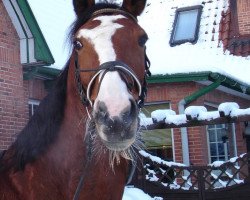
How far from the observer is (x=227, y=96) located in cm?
1277

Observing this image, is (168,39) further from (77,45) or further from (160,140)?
(77,45)

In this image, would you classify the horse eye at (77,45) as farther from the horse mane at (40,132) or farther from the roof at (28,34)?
the roof at (28,34)

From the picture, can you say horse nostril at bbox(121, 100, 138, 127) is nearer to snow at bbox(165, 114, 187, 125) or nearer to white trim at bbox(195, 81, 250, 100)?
snow at bbox(165, 114, 187, 125)

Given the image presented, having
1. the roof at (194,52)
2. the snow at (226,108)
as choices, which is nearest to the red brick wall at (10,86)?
the snow at (226,108)

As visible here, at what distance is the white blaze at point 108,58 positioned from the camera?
254 centimetres

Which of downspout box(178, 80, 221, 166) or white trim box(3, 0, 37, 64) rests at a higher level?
white trim box(3, 0, 37, 64)

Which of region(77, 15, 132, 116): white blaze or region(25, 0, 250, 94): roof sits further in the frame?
region(25, 0, 250, 94): roof

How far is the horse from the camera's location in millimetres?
2832

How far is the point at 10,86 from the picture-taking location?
7484mm

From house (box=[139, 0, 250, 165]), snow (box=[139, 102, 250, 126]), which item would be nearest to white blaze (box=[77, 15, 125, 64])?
snow (box=[139, 102, 250, 126])

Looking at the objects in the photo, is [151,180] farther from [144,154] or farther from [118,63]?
[118,63]

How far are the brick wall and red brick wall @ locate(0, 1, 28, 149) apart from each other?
24.5ft

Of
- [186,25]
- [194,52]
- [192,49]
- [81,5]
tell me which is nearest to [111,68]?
[81,5]

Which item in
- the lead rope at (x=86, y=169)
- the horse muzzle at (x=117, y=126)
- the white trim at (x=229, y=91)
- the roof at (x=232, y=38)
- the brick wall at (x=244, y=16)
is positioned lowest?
the lead rope at (x=86, y=169)
